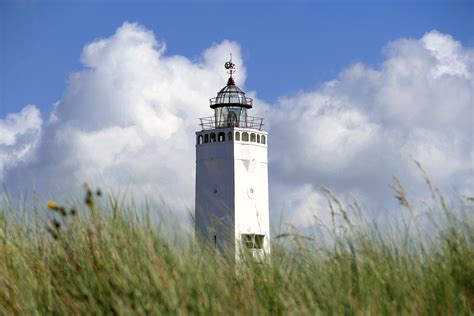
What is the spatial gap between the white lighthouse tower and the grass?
21.1 m

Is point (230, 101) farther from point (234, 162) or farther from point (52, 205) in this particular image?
point (52, 205)

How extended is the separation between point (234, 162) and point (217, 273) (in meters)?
22.3

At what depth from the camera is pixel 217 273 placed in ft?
13.4

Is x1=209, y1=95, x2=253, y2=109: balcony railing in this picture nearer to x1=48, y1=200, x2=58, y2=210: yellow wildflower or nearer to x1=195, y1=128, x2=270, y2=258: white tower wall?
x1=195, y1=128, x2=270, y2=258: white tower wall

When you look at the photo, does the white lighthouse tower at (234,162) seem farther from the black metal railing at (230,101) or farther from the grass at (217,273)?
the grass at (217,273)

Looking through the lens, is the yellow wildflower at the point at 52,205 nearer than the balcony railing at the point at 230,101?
Yes

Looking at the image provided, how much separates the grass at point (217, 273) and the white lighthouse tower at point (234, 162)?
2107 centimetres

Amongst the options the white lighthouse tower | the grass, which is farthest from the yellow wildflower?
the white lighthouse tower

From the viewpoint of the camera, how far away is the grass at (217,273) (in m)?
3.48

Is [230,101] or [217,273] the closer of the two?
[217,273]

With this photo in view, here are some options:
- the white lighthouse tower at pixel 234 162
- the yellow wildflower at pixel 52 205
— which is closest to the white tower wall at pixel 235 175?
the white lighthouse tower at pixel 234 162

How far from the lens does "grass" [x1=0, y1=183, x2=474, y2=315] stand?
348 cm

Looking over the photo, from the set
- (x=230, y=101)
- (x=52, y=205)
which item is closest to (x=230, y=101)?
(x=230, y=101)

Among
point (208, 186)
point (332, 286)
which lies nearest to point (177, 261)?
point (332, 286)
